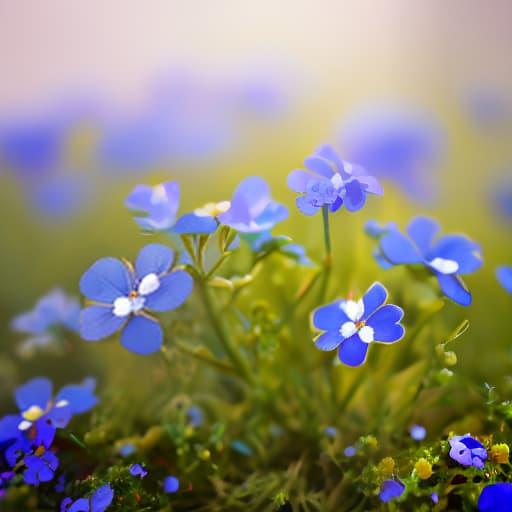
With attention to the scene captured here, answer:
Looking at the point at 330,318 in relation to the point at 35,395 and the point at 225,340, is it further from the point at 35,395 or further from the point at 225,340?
the point at 35,395

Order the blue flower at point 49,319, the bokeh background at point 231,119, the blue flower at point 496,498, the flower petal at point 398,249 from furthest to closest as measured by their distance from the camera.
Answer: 1. the bokeh background at point 231,119
2. the blue flower at point 49,319
3. the flower petal at point 398,249
4. the blue flower at point 496,498

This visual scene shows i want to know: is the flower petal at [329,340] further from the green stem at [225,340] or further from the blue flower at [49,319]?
the blue flower at [49,319]

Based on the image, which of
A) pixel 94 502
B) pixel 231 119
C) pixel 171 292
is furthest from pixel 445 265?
pixel 231 119

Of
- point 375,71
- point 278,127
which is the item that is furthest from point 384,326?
point 375,71

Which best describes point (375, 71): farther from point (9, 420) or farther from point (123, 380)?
point (9, 420)

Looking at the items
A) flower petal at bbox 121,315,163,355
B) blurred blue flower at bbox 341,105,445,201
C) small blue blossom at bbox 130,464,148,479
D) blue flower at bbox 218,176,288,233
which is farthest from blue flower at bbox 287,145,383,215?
blurred blue flower at bbox 341,105,445,201

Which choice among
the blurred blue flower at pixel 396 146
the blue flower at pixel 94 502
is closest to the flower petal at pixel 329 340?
the blue flower at pixel 94 502
